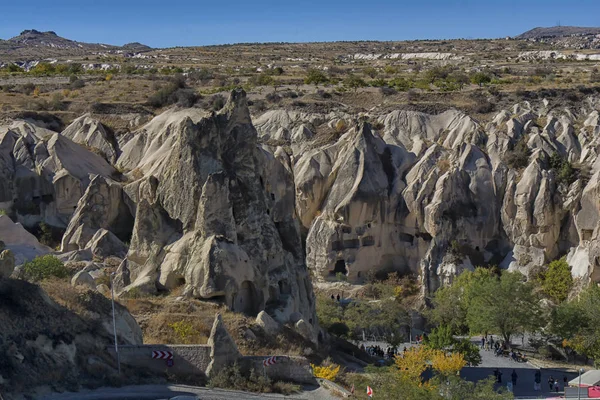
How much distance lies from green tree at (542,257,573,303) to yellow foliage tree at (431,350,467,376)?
12.3 meters

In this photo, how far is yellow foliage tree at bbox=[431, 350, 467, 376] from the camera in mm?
23644

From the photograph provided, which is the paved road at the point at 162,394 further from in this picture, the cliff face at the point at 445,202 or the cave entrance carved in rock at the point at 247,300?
A: the cliff face at the point at 445,202

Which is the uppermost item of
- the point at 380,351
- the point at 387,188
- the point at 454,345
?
the point at 387,188

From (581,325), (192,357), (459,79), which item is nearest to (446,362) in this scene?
(192,357)

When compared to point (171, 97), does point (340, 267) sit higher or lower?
lower

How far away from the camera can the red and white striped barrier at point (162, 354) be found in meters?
18.9

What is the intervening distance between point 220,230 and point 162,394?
675 centimetres

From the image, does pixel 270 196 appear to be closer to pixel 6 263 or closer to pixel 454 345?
pixel 454 345

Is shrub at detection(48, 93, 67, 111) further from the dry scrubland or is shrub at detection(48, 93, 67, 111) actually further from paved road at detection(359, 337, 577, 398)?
paved road at detection(359, 337, 577, 398)

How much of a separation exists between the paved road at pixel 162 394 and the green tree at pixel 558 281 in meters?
20.1

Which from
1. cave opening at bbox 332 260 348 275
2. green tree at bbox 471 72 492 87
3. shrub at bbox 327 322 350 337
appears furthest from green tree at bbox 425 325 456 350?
green tree at bbox 471 72 492 87

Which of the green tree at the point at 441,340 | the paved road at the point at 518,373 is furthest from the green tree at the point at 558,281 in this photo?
the green tree at the point at 441,340

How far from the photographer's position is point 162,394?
17656mm

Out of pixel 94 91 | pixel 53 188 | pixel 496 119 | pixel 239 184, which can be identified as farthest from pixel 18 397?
pixel 94 91
